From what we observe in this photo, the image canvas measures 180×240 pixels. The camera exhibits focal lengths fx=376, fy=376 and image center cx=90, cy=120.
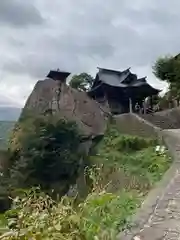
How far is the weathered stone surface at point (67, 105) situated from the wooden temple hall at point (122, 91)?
23.1 feet

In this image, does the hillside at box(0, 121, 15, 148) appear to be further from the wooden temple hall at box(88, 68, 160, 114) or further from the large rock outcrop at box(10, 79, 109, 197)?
the wooden temple hall at box(88, 68, 160, 114)

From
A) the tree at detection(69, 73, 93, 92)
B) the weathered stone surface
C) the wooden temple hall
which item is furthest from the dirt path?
the tree at detection(69, 73, 93, 92)

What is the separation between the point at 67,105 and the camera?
17875mm

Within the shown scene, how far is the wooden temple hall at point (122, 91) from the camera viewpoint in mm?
25203

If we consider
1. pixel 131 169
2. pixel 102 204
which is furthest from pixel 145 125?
pixel 102 204

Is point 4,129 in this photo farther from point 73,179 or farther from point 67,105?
point 73,179

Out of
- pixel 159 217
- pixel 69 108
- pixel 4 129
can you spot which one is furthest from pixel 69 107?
pixel 159 217

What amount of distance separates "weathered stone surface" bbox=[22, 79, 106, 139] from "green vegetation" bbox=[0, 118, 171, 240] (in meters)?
0.99

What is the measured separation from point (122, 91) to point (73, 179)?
Result: 509 inches

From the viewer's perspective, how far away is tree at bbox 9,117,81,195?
13.0m

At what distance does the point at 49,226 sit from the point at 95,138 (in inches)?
507

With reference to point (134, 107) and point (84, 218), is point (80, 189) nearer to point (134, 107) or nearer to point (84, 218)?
point (84, 218)

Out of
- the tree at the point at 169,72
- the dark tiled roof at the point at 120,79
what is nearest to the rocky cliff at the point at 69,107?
the tree at the point at 169,72

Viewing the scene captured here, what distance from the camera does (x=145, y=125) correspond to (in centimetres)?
1593
